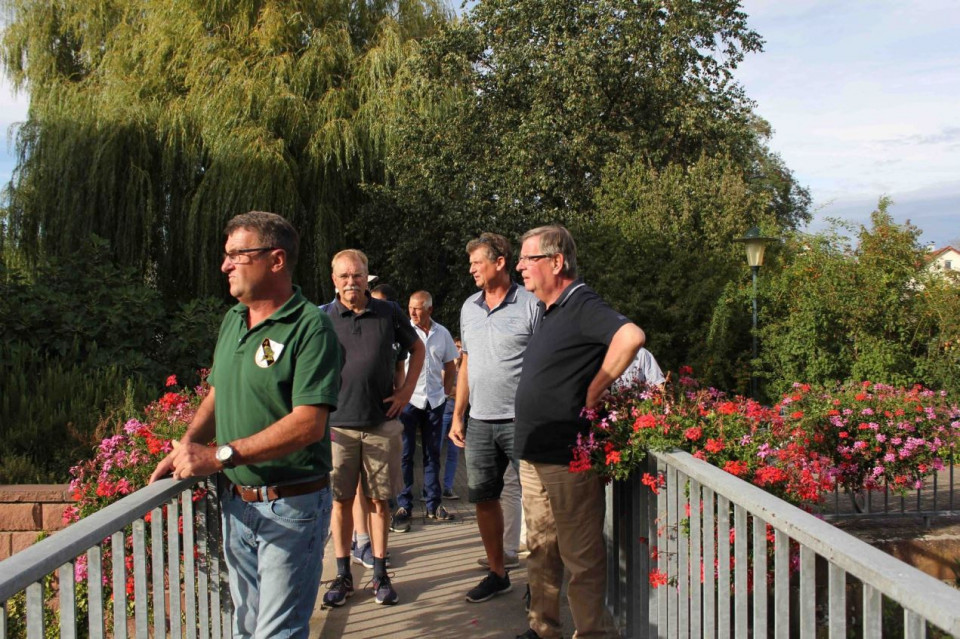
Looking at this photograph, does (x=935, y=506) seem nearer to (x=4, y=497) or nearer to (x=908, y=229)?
(x=908, y=229)

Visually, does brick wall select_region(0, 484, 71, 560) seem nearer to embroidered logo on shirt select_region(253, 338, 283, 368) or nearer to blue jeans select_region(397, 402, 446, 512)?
blue jeans select_region(397, 402, 446, 512)

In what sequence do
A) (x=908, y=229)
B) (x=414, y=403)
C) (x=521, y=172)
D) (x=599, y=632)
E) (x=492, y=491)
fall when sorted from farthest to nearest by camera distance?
(x=521, y=172) < (x=908, y=229) < (x=414, y=403) < (x=492, y=491) < (x=599, y=632)

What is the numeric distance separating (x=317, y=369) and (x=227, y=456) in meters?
0.40

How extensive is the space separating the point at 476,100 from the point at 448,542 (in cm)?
1327

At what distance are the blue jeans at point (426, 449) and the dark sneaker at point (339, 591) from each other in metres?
2.35

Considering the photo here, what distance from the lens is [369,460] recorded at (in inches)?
203

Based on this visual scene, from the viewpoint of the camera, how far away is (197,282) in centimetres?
1345

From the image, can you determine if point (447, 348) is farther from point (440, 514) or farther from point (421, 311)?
point (440, 514)

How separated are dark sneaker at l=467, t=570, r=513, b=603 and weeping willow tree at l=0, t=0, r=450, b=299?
9373 millimetres

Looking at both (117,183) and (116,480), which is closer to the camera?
(116,480)

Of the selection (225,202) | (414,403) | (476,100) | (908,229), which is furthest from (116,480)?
(476,100)

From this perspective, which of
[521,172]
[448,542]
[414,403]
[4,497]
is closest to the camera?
[4,497]

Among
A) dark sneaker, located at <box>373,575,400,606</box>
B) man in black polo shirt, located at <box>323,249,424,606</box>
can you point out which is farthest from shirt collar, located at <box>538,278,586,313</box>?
dark sneaker, located at <box>373,575,400,606</box>

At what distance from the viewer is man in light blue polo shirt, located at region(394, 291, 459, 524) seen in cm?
752
